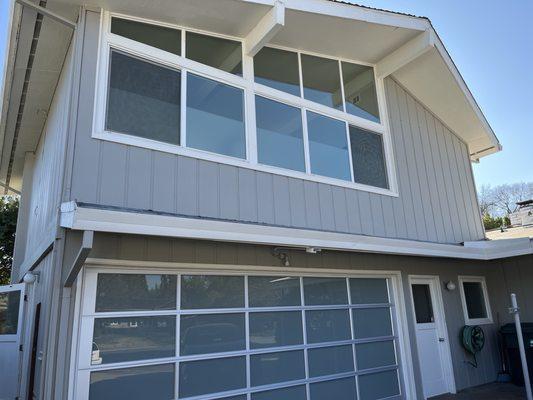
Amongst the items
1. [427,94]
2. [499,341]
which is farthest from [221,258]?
[499,341]

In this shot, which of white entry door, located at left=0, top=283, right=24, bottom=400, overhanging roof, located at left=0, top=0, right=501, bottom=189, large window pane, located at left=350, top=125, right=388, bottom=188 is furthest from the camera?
large window pane, located at left=350, top=125, right=388, bottom=188

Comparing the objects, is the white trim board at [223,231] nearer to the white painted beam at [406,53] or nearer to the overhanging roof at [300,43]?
the overhanging roof at [300,43]

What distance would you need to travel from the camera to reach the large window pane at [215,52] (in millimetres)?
5708

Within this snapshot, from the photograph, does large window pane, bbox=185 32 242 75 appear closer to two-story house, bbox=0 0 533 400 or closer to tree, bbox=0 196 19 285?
two-story house, bbox=0 0 533 400

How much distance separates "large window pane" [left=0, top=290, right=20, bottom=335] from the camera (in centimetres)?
598

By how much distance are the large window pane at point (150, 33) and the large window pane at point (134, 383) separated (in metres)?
3.81

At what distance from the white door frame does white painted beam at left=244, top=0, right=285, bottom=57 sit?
15.2 ft

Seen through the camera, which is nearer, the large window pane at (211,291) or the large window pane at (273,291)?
the large window pane at (211,291)

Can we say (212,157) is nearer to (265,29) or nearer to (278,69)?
(265,29)

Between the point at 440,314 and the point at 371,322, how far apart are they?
197 cm

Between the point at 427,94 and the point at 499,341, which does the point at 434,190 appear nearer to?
the point at 427,94

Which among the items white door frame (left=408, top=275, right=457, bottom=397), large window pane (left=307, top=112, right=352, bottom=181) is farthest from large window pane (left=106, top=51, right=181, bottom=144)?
white door frame (left=408, top=275, right=457, bottom=397)

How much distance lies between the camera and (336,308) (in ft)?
20.8

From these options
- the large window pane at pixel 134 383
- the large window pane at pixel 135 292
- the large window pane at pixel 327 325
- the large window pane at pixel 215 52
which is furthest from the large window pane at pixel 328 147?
the large window pane at pixel 134 383
